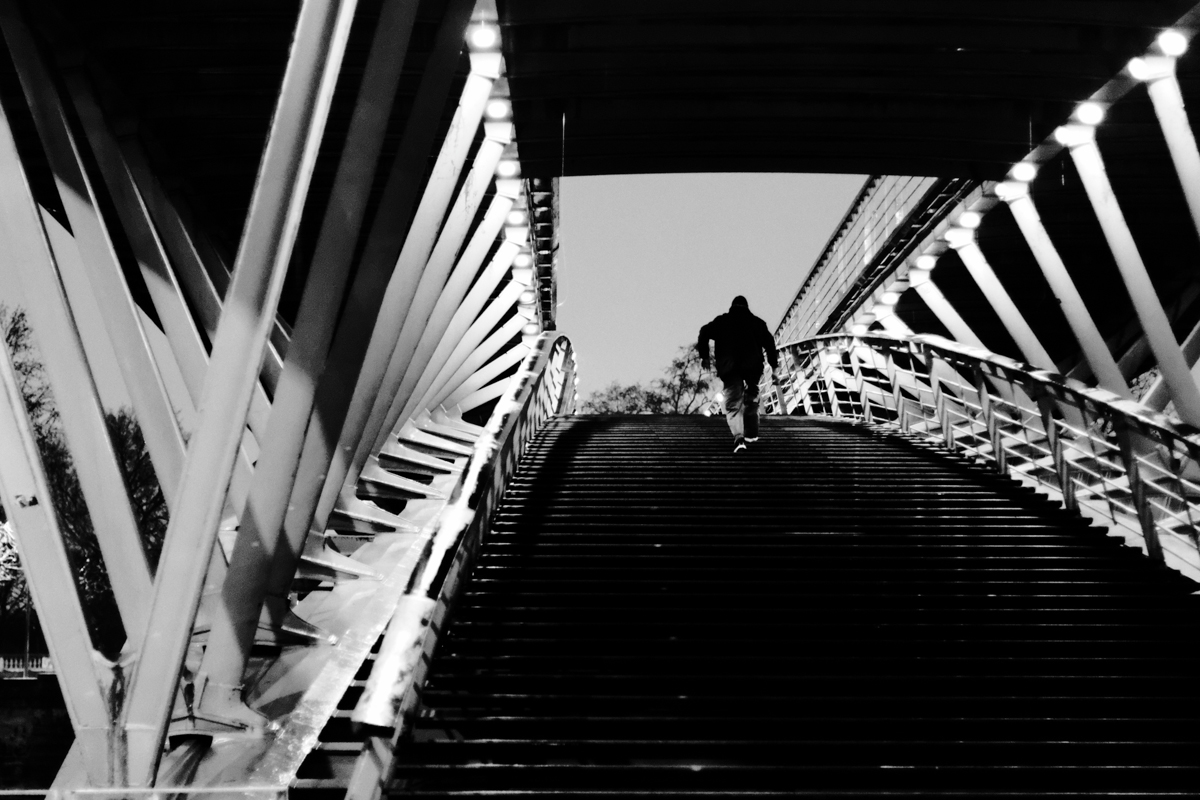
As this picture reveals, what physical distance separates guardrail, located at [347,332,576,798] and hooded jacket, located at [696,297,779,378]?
3.02 m

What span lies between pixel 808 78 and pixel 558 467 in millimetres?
5821

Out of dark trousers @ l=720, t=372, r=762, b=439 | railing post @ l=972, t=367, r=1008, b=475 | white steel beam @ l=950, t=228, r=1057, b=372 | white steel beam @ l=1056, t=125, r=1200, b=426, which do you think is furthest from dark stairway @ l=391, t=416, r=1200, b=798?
white steel beam @ l=950, t=228, r=1057, b=372

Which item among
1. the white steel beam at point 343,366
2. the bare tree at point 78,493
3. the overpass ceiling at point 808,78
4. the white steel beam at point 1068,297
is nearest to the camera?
the white steel beam at point 343,366

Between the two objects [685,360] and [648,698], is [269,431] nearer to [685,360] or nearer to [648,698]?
[648,698]

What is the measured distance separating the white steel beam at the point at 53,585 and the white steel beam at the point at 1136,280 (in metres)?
10.5

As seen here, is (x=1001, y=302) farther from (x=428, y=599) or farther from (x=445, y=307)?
(x=428, y=599)

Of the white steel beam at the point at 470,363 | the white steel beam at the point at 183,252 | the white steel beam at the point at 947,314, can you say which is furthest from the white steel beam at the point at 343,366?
the white steel beam at the point at 947,314

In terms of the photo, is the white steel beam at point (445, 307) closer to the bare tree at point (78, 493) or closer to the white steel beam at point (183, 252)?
the white steel beam at point (183, 252)

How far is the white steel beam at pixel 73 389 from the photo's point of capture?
6.18m

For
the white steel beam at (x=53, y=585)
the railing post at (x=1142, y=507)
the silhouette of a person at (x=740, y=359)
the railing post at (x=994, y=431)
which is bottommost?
the white steel beam at (x=53, y=585)

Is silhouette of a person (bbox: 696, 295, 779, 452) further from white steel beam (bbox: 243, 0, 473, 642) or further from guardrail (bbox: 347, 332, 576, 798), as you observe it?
white steel beam (bbox: 243, 0, 473, 642)

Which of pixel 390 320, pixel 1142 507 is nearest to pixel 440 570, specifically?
pixel 390 320

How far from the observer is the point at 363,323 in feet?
26.7

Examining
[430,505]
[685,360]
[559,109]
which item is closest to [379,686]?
[430,505]
